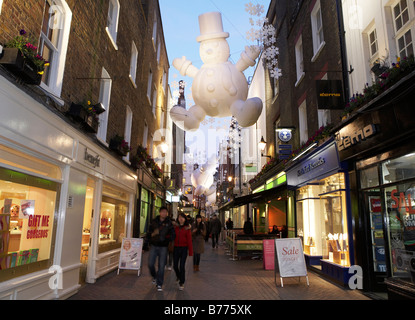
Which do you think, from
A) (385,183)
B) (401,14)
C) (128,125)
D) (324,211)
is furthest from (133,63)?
(385,183)

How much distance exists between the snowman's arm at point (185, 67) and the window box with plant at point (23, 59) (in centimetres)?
237

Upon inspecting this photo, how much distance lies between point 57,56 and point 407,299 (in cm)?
751

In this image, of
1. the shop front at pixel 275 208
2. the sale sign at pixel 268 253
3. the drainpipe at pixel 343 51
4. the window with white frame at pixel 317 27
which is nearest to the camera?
the drainpipe at pixel 343 51

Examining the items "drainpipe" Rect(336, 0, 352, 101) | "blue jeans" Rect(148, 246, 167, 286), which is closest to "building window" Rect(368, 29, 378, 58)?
"drainpipe" Rect(336, 0, 352, 101)

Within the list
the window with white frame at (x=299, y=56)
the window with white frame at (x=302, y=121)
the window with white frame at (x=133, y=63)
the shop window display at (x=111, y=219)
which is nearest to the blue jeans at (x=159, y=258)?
the shop window display at (x=111, y=219)

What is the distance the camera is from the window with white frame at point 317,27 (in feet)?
34.6

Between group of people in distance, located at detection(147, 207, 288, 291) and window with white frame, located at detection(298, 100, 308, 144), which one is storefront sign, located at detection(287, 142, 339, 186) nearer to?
window with white frame, located at detection(298, 100, 308, 144)

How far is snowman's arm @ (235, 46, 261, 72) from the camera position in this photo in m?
5.79

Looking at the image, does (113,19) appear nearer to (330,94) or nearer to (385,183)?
(330,94)

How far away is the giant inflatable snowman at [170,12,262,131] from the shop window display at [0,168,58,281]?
282 centimetres

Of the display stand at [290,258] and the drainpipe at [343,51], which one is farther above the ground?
the drainpipe at [343,51]

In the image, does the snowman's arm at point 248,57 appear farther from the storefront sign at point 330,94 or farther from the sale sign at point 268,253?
the sale sign at point 268,253
